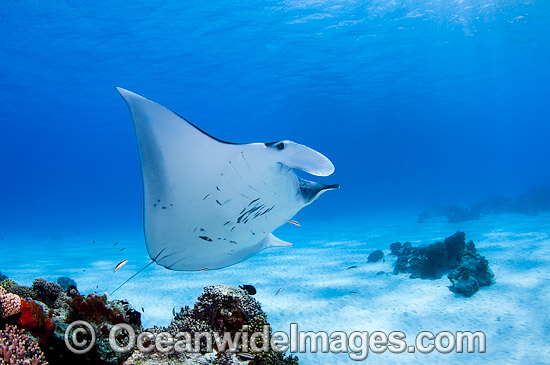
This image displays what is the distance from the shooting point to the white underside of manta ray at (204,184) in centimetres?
233

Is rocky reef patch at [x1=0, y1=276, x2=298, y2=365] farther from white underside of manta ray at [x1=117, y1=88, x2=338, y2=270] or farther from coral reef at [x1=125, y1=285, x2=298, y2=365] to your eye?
white underside of manta ray at [x1=117, y1=88, x2=338, y2=270]

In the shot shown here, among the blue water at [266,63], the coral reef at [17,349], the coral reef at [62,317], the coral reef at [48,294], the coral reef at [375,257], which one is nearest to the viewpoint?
the coral reef at [17,349]

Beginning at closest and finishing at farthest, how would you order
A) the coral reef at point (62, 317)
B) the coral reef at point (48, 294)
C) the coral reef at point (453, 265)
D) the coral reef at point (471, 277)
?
the coral reef at point (62, 317)
the coral reef at point (48, 294)
the coral reef at point (471, 277)
the coral reef at point (453, 265)

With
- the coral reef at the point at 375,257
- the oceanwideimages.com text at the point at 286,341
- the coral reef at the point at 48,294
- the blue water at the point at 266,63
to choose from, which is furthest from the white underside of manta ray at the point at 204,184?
the blue water at the point at 266,63

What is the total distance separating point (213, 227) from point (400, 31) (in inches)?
956

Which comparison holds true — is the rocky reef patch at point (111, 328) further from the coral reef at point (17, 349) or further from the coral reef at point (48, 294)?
the coral reef at point (48, 294)

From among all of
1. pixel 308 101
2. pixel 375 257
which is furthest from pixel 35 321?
pixel 308 101

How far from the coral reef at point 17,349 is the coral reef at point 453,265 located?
719 centimetres

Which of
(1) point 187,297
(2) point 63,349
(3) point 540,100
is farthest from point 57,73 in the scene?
(3) point 540,100

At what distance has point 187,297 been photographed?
6.95m

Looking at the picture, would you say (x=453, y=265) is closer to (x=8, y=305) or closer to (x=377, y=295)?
(x=377, y=295)

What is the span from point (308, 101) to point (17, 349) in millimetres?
37192

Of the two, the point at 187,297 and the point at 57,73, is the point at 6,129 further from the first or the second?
the point at 187,297

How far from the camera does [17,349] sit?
7.08ft
